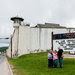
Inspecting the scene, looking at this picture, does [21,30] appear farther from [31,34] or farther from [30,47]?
[30,47]

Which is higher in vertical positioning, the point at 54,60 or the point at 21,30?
the point at 21,30

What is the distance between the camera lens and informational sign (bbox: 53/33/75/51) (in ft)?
46.6

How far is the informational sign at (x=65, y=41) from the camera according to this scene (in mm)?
14203

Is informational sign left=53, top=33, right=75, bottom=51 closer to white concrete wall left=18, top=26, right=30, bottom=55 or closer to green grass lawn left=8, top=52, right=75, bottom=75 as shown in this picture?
green grass lawn left=8, top=52, right=75, bottom=75

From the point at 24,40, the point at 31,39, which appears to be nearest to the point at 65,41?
the point at 24,40

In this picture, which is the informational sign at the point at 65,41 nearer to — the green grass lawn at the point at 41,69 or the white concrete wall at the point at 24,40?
the green grass lawn at the point at 41,69

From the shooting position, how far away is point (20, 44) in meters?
40.2

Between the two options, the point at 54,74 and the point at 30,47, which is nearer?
the point at 54,74

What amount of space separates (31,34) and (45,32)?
15.9 ft

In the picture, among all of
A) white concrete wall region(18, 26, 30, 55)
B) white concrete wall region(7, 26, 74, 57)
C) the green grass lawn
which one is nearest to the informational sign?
the green grass lawn

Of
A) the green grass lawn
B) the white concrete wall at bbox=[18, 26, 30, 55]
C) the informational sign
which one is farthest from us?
the white concrete wall at bbox=[18, 26, 30, 55]

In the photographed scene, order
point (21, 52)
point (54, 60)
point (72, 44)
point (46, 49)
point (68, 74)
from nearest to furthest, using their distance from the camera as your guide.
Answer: point (68, 74) → point (54, 60) → point (72, 44) → point (21, 52) → point (46, 49)

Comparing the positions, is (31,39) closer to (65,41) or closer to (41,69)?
(65,41)

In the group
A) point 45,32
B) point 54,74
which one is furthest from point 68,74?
point 45,32
